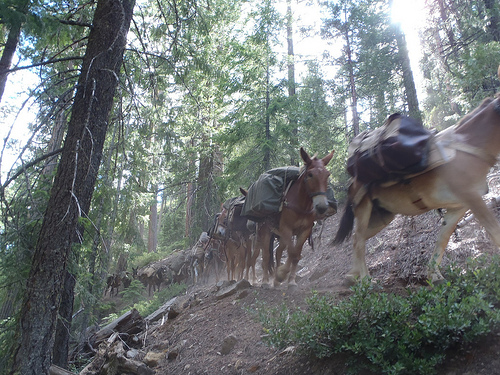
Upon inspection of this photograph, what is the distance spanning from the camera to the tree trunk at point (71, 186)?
430 centimetres

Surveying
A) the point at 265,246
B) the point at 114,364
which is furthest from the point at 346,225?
the point at 114,364

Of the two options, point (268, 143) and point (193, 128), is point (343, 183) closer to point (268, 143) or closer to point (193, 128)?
point (268, 143)

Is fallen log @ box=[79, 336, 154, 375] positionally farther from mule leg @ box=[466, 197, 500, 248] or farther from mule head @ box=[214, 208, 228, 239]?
mule head @ box=[214, 208, 228, 239]

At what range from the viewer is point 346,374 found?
130 inches

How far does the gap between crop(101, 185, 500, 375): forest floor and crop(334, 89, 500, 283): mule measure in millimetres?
579

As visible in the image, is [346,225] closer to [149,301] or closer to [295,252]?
[295,252]

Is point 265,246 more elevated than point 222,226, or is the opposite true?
point 222,226

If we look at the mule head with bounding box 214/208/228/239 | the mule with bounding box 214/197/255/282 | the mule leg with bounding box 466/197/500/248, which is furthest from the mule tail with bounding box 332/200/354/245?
the mule head with bounding box 214/208/228/239

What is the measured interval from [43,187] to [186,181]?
11.8 meters

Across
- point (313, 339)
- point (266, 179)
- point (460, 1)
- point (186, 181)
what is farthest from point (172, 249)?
point (313, 339)

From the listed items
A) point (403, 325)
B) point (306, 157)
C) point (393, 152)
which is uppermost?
point (306, 157)

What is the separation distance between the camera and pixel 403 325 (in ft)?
10.4

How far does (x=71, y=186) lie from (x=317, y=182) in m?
4.22

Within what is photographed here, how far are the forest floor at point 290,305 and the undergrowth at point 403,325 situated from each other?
18cm
